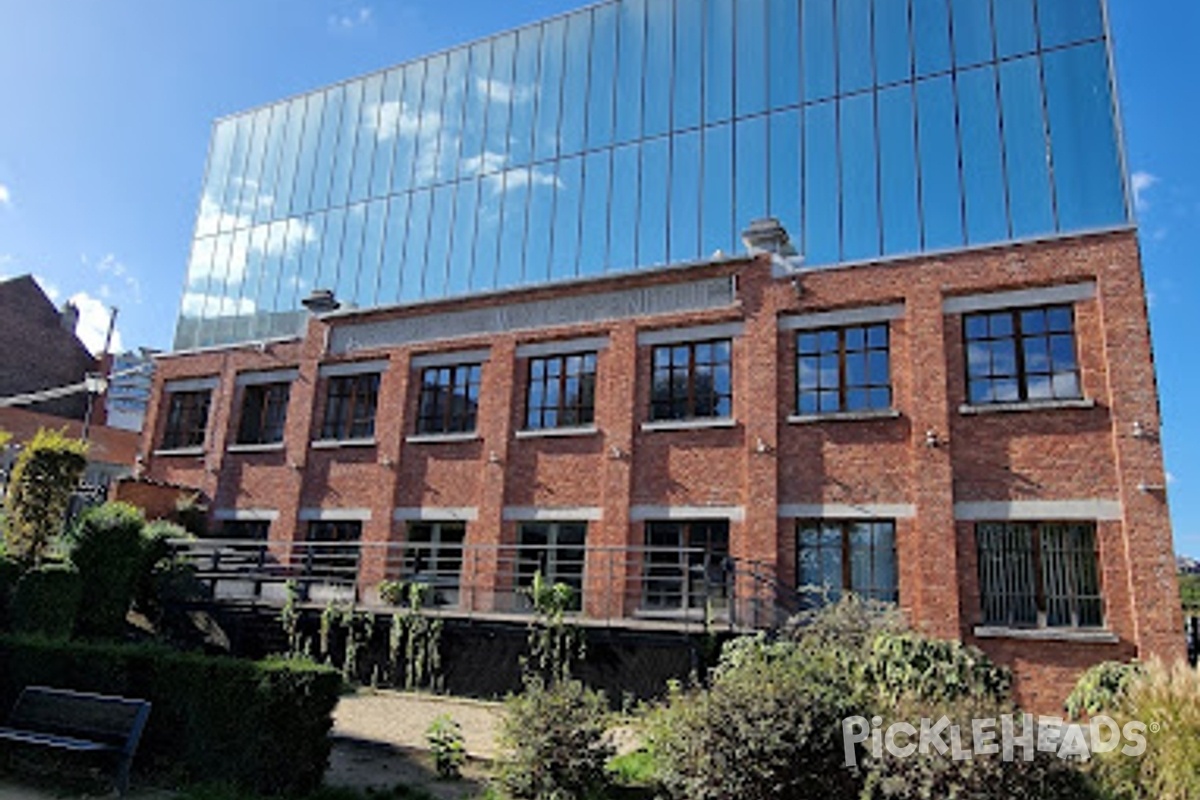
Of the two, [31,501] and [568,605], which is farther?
[568,605]

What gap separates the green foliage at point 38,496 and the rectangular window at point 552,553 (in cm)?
862

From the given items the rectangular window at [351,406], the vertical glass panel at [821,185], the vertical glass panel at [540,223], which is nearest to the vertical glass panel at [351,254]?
the rectangular window at [351,406]

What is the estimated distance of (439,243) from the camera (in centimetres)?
2294

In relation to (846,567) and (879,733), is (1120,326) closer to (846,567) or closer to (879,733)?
(846,567)

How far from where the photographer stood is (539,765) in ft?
24.9

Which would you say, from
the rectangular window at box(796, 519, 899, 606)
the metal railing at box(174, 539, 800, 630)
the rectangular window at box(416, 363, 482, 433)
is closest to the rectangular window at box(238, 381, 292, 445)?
the metal railing at box(174, 539, 800, 630)

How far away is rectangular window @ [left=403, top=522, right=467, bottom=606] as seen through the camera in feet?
61.1

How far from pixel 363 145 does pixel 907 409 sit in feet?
58.7

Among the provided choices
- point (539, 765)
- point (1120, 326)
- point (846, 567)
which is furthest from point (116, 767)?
point (1120, 326)

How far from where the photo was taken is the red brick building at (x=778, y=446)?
14.0 metres

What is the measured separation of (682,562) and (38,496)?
11.8 metres

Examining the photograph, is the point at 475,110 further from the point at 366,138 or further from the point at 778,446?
the point at 778,446

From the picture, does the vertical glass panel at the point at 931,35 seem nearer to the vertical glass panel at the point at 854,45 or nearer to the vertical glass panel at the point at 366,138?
the vertical glass panel at the point at 854,45

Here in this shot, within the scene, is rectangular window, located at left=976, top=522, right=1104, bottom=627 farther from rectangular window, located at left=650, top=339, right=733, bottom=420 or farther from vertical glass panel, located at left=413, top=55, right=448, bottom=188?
vertical glass panel, located at left=413, top=55, right=448, bottom=188
